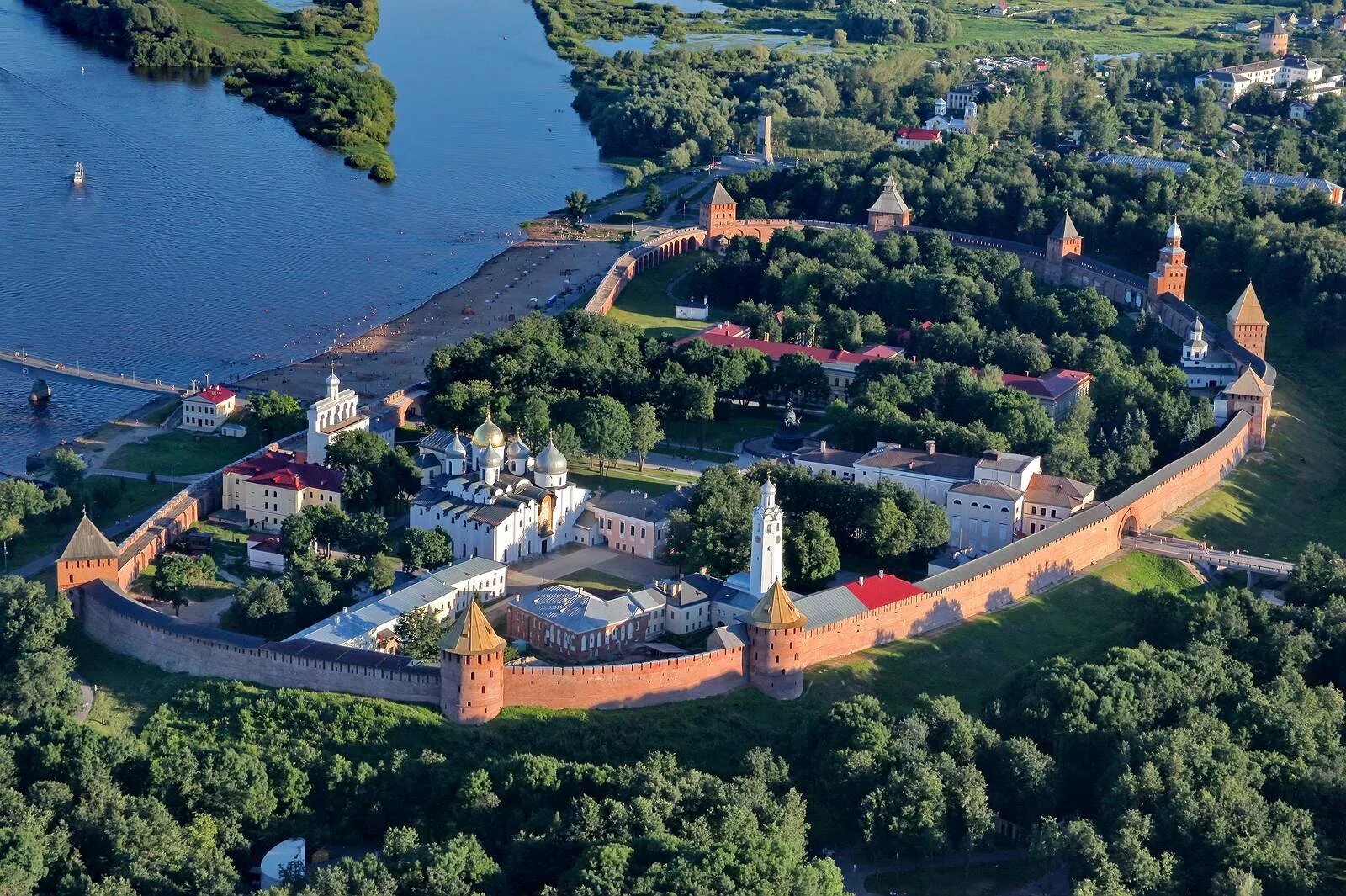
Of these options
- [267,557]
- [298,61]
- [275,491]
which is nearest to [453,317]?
[275,491]

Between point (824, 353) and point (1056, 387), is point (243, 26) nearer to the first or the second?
point (824, 353)

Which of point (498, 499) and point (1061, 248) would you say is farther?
point (1061, 248)

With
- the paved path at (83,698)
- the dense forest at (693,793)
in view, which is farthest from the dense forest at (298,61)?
the dense forest at (693,793)

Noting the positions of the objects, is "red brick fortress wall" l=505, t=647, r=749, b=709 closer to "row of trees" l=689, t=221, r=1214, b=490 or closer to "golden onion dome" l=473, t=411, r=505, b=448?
"golden onion dome" l=473, t=411, r=505, b=448

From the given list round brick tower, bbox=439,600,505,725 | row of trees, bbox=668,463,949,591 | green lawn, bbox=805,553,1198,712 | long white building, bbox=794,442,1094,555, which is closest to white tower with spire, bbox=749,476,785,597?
row of trees, bbox=668,463,949,591

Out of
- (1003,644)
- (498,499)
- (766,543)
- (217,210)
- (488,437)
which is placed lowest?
(217,210)
